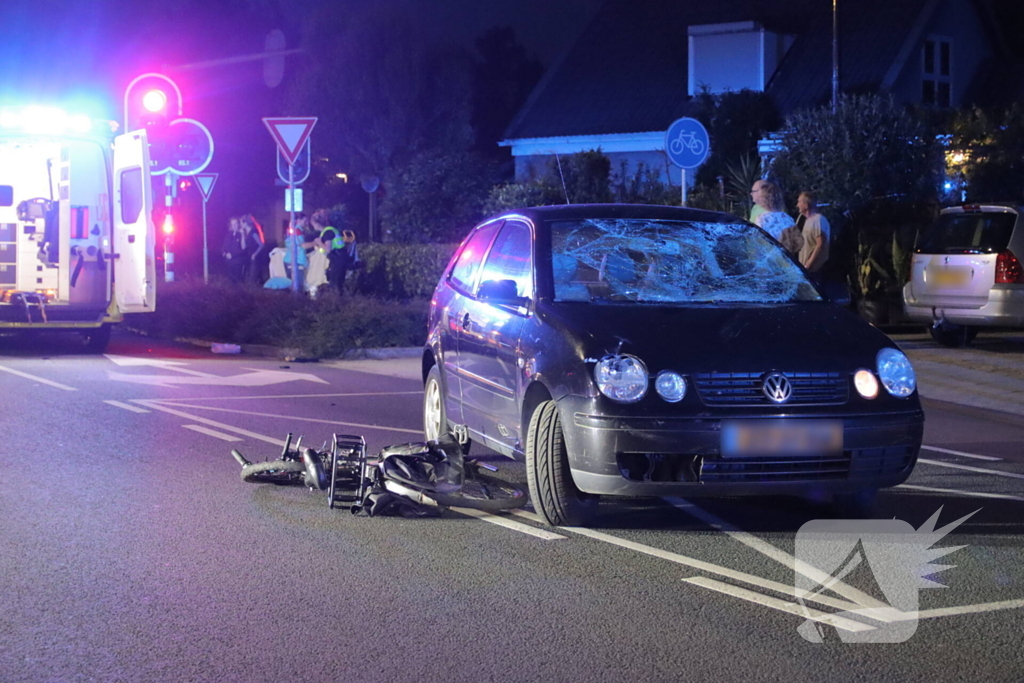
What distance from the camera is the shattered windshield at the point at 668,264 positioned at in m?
7.11

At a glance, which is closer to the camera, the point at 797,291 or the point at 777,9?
the point at 797,291

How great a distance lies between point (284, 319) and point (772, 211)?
7449 mm

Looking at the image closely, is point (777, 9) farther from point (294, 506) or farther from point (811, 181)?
point (294, 506)

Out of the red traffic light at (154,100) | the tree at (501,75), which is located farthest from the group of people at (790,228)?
the tree at (501,75)

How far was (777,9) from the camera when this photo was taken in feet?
120

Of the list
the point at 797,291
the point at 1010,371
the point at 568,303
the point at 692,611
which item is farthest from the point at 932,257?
the point at 692,611

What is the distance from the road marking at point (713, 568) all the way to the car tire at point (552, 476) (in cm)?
9

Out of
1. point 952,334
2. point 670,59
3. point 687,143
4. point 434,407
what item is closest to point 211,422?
point 434,407

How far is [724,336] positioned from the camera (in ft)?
20.8

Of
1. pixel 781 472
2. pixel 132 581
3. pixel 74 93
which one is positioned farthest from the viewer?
pixel 74 93

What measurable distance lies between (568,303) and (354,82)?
42087mm

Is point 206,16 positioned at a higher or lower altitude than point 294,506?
higher

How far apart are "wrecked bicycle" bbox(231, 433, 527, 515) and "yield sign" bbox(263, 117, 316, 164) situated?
11.5 meters

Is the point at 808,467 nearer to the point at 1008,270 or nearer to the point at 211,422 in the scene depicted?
the point at 211,422
